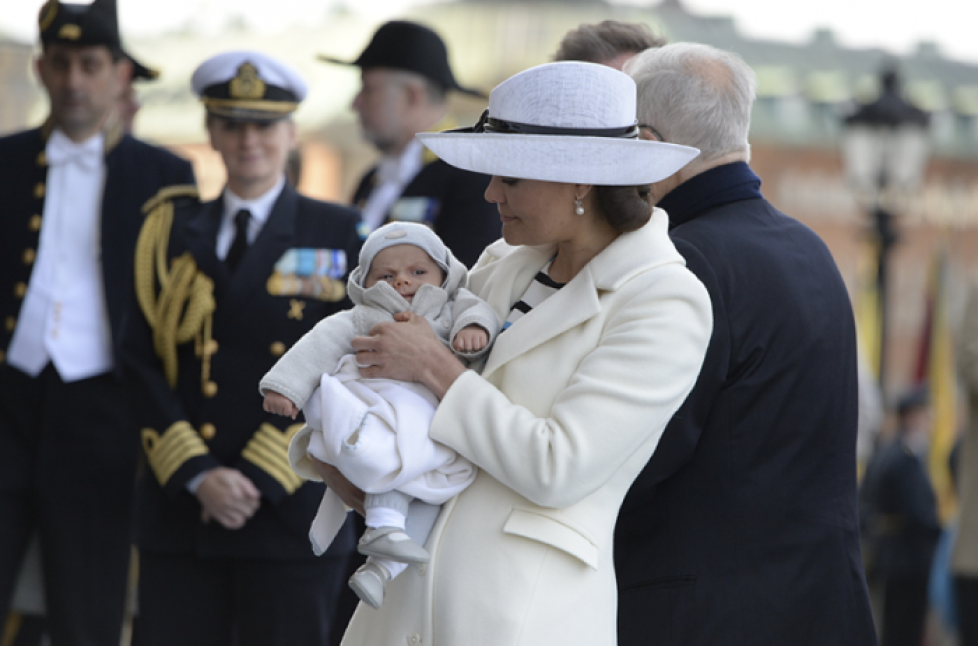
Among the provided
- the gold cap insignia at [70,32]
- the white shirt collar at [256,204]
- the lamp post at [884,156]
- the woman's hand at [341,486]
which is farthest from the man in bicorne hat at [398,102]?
the lamp post at [884,156]

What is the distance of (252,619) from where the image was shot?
3.62m

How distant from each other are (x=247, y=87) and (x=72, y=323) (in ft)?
3.41

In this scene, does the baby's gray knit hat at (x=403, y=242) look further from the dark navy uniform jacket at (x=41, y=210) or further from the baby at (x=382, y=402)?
the dark navy uniform jacket at (x=41, y=210)

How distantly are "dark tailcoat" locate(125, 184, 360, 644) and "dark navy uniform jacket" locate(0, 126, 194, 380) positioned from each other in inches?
19.7

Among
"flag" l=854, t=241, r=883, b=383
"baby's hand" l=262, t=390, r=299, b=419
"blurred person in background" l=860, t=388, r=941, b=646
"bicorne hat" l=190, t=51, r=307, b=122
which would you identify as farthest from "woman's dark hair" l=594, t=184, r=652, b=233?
"flag" l=854, t=241, r=883, b=383

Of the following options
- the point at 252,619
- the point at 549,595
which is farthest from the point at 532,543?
the point at 252,619

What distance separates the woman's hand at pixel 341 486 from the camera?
2.55 meters

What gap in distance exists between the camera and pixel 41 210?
4371mm

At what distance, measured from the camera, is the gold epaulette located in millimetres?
3650

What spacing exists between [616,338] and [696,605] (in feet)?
2.23

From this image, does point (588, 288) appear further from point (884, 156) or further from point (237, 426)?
point (884, 156)

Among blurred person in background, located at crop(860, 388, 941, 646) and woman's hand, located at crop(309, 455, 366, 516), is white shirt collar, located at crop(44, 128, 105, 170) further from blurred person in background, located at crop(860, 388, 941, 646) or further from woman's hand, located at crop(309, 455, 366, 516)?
blurred person in background, located at crop(860, 388, 941, 646)

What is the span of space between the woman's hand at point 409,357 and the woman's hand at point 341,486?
0.78 ft

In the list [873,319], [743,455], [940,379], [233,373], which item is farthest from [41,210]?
[940,379]
